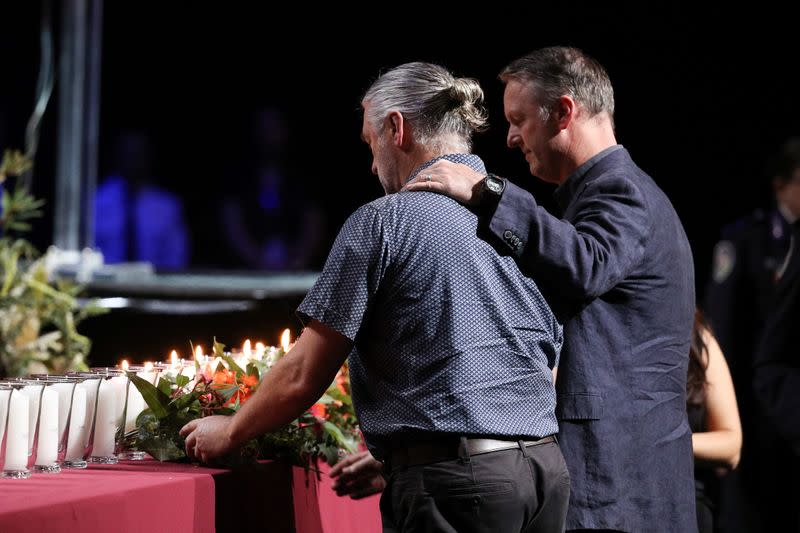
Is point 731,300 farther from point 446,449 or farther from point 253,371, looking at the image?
point 446,449

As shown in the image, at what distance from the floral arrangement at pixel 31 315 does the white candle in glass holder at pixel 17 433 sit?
99.2 inches

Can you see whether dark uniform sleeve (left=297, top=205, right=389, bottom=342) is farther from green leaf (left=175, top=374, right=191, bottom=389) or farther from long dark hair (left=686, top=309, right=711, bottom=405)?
long dark hair (left=686, top=309, right=711, bottom=405)

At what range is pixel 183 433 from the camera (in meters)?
2.22

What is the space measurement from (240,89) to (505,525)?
285 inches

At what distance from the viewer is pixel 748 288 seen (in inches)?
182

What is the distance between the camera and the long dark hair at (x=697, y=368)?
287 centimetres

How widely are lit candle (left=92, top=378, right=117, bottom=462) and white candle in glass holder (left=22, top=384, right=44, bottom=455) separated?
6.9 inches

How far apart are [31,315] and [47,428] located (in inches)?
108

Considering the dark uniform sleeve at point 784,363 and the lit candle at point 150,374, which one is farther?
the dark uniform sleeve at point 784,363

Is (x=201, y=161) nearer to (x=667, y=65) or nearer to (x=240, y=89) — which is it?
(x=240, y=89)

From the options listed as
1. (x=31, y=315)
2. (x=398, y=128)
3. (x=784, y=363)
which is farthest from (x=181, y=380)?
(x=31, y=315)

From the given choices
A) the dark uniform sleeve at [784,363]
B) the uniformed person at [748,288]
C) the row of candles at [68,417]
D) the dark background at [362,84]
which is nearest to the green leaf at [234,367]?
the row of candles at [68,417]

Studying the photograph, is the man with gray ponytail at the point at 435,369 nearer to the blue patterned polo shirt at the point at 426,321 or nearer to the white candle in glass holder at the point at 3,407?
the blue patterned polo shirt at the point at 426,321

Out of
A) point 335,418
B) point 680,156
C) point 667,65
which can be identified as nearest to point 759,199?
point 680,156
